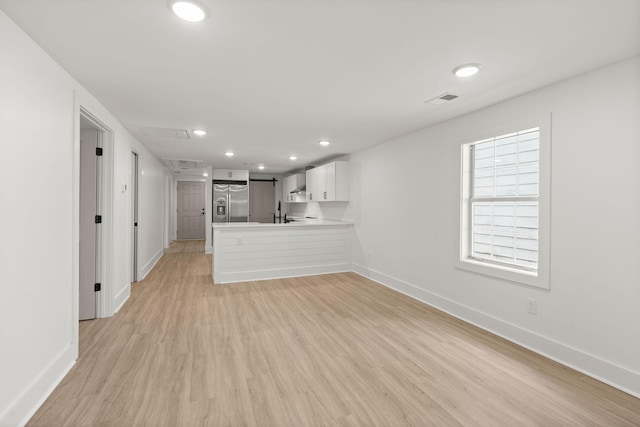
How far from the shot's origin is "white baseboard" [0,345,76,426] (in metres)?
1.63

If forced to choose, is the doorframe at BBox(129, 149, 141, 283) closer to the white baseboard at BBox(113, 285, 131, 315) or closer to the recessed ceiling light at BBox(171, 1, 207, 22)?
the white baseboard at BBox(113, 285, 131, 315)

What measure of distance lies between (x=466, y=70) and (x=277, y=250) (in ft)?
12.9

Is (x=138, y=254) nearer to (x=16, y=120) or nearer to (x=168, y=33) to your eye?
(x=16, y=120)

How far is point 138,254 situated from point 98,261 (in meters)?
1.78

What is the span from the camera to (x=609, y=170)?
2.20 meters

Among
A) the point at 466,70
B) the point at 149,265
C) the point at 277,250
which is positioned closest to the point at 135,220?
the point at 149,265

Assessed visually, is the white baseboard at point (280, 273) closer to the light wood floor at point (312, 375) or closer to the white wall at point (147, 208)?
the light wood floor at point (312, 375)

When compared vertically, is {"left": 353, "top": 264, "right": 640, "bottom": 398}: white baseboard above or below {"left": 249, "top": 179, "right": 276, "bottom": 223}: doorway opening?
below

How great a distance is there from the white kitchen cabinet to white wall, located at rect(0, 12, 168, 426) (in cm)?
590

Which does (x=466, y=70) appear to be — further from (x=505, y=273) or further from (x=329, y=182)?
(x=329, y=182)

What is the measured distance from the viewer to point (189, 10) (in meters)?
1.58

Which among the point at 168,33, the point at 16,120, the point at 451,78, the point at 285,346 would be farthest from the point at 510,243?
the point at 16,120

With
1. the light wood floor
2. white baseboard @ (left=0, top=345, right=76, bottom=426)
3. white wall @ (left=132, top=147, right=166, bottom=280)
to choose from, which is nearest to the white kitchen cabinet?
white wall @ (left=132, top=147, right=166, bottom=280)

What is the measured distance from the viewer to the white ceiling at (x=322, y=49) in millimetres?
1599
